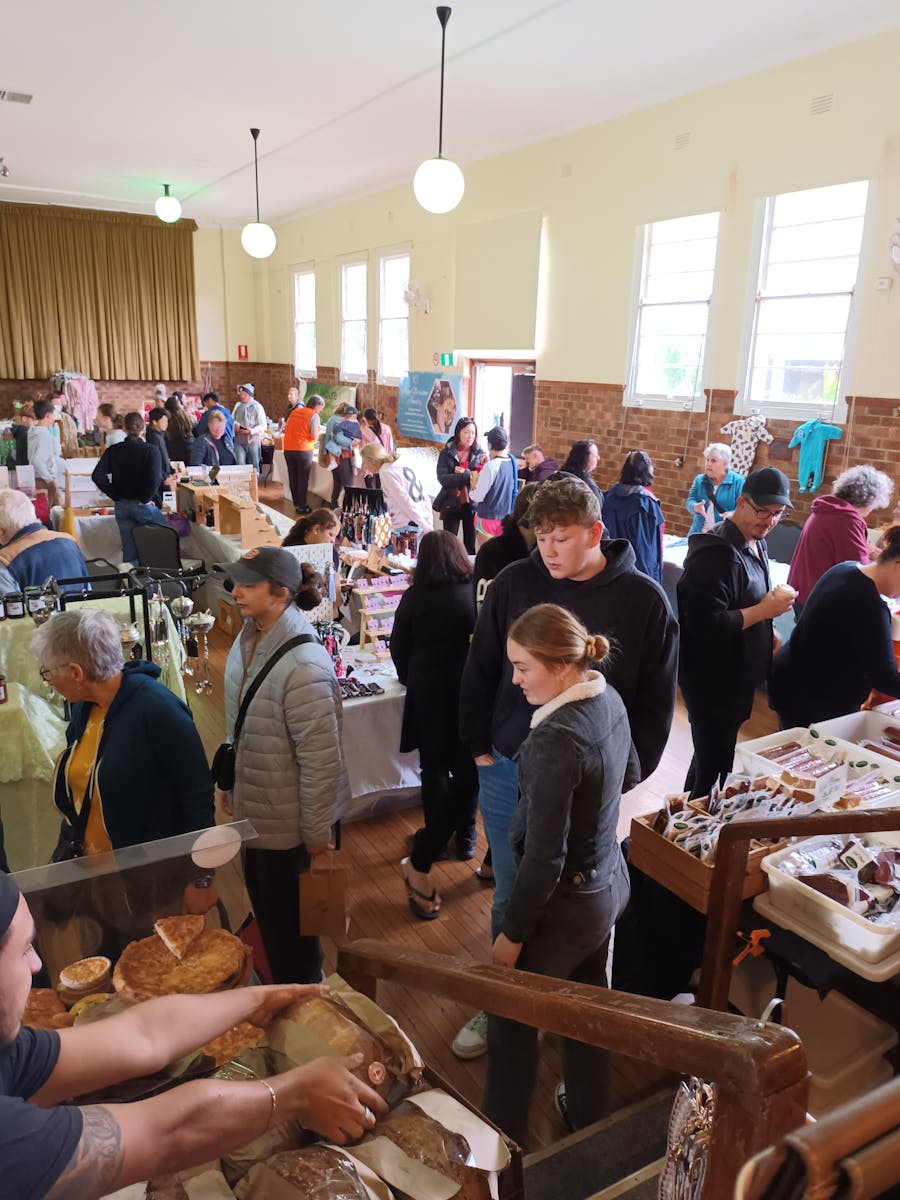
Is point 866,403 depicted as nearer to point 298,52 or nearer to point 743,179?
point 743,179

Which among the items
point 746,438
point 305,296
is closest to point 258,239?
point 746,438

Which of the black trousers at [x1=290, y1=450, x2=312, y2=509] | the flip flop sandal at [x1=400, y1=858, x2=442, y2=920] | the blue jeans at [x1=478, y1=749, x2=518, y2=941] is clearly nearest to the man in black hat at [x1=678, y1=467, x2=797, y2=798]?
the blue jeans at [x1=478, y1=749, x2=518, y2=941]

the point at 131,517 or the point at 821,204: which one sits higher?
the point at 821,204

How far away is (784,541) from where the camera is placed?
19.7ft

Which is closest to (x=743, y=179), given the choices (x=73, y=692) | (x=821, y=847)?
(x=821, y=847)

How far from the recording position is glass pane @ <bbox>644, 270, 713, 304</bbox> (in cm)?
676

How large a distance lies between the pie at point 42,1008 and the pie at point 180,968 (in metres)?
0.10

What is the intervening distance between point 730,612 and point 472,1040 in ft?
5.51

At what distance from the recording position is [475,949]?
2977 mm

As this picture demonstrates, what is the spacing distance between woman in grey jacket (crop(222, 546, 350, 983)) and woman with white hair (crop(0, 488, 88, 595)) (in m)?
1.73

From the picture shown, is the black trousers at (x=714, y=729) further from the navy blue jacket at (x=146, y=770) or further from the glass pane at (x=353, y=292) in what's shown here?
the glass pane at (x=353, y=292)

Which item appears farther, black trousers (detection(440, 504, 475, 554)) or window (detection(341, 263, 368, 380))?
window (detection(341, 263, 368, 380))

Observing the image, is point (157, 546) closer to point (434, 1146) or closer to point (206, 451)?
point (206, 451)

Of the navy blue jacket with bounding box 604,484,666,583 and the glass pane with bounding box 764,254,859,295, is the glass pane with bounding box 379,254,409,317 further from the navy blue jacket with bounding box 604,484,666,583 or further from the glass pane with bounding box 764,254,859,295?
the navy blue jacket with bounding box 604,484,666,583
